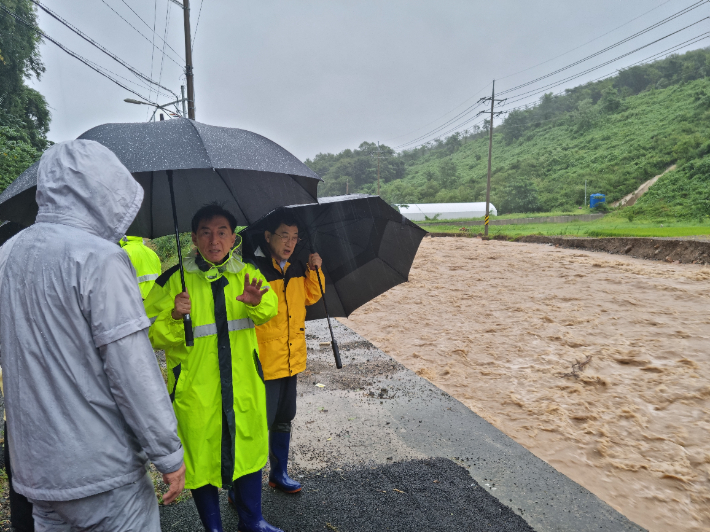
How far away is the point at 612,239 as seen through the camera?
20.7m

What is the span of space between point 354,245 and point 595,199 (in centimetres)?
4369

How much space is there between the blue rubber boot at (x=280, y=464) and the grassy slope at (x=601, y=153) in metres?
46.7

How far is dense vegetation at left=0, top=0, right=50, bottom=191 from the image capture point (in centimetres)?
1741

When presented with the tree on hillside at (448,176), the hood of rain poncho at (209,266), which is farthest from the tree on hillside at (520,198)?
the hood of rain poncho at (209,266)

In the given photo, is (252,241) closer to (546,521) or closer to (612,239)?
(546,521)

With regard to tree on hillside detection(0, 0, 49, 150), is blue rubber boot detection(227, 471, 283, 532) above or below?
below

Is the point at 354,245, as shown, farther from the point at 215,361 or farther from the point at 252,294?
the point at 215,361

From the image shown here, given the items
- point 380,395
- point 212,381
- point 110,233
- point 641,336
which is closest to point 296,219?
point 212,381

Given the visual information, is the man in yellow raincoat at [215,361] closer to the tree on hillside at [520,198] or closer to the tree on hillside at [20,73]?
the tree on hillside at [20,73]

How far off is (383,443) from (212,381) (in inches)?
86.0

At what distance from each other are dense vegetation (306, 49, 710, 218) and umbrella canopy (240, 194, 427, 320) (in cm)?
3150

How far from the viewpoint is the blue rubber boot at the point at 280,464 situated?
296 centimetres

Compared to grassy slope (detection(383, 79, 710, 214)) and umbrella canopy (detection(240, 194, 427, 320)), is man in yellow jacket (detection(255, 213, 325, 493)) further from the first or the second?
grassy slope (detection(383, 79, 710, 214))

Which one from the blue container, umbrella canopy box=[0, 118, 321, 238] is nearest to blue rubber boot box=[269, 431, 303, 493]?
umbrella canopy box=[0, 118, 321, 238]
